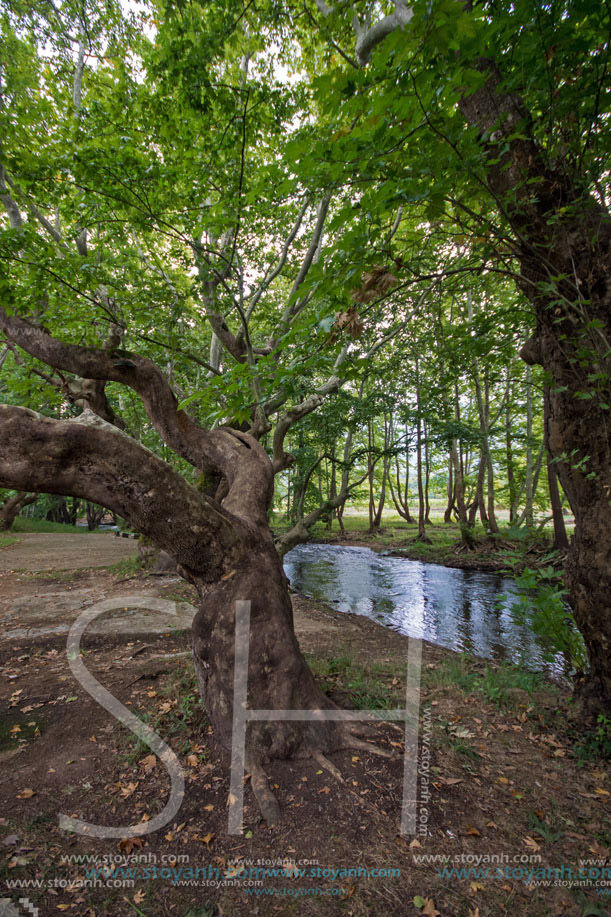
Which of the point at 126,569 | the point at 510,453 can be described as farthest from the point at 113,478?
the point at 510,453

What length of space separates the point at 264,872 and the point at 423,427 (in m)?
15.9

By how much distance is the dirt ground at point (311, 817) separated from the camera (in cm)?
194

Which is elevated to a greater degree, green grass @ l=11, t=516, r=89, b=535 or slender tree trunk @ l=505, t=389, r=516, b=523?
slender tree trunk @ l=505, t=389, r=516, b=523

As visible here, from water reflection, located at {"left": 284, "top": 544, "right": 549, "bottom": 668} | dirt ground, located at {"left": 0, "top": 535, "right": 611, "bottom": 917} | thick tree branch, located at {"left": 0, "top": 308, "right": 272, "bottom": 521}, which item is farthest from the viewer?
water reflection, located at {"left": 284, "top": 544, "right": 549, "bottom": 668}

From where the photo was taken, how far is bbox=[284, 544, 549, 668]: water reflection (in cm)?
697

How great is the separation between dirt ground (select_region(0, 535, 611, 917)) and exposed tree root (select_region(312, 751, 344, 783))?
3 cm

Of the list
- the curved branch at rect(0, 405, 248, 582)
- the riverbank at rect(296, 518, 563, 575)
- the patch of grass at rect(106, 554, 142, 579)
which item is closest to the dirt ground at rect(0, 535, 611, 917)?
the curved branch at rect(0, 405, 248, 582)

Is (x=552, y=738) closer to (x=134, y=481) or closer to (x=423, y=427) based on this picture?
(x=134, y=481)

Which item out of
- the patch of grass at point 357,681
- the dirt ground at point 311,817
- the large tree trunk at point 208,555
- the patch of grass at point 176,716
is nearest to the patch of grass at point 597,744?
the dirt ground at point 311,817

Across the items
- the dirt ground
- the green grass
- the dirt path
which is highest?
the green grass

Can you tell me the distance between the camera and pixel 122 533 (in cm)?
1941

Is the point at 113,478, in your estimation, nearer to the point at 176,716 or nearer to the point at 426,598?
the point at 176,716

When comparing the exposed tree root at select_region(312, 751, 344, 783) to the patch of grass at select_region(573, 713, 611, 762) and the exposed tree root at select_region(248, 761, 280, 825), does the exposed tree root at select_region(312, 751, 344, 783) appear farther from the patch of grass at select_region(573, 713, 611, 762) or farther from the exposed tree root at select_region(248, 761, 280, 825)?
the patch of grass at select_region(573, 713, 611, 762)

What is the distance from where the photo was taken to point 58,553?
12.6 m
